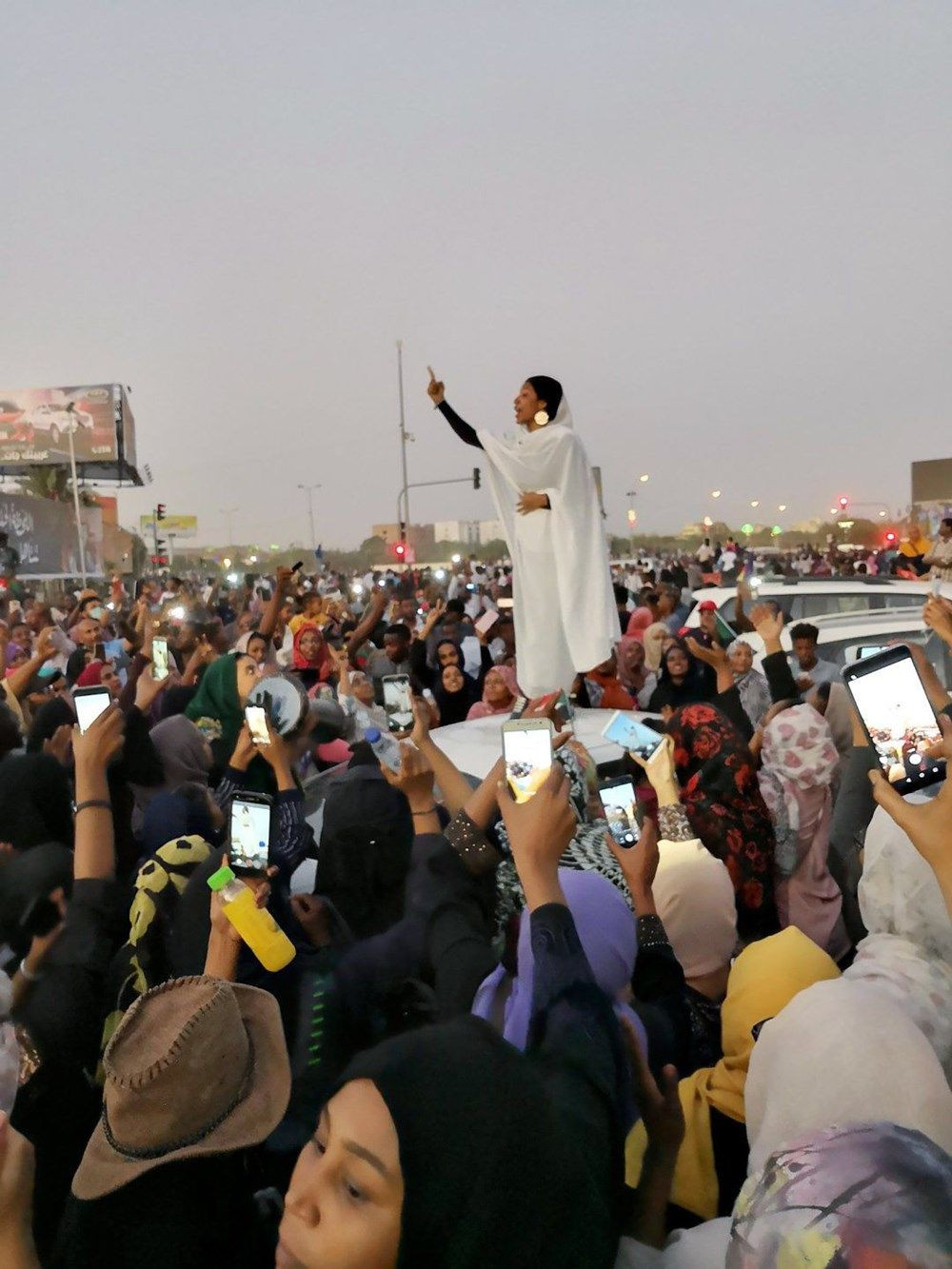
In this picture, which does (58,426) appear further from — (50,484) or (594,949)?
(594,949)

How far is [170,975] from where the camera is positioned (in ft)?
7.95

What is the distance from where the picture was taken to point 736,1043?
7.31 feet

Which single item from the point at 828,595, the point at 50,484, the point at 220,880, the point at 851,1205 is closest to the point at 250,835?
the point at 220,880

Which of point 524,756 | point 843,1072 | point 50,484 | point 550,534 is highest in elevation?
point 50,484

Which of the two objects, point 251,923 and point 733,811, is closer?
point 251,923

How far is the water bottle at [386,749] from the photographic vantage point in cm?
276

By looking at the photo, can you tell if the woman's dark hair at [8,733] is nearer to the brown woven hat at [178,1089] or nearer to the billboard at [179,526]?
the brown woven hat at [178,1089]

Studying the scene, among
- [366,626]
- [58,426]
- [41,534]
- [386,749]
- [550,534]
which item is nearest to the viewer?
[386,749]

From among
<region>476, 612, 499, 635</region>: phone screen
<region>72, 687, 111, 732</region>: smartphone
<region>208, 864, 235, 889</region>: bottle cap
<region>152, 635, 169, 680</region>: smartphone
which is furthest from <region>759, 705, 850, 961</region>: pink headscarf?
<region>476, 612, 499, 635</region>: phone screen

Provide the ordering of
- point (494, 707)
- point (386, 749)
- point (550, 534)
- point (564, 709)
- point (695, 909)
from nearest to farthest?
point (695, 909) → point (386, 749) → point (564, 709) → point (550, 534) → point (494, 707)

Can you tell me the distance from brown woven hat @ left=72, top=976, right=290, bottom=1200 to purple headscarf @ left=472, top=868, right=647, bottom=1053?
472 mm

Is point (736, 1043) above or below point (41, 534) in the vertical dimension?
below

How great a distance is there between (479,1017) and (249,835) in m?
1.13

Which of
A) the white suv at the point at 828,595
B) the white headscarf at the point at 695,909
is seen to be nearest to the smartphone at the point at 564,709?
the white headscarf at the point at 695,909
